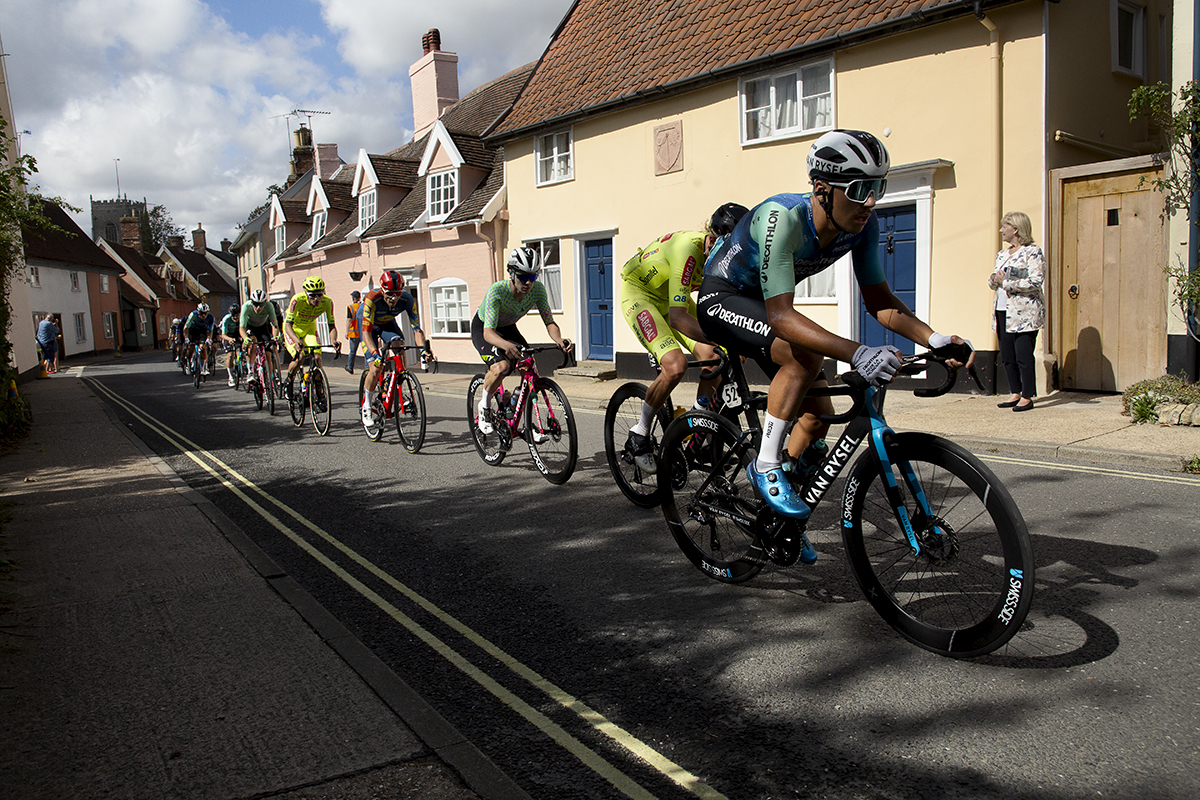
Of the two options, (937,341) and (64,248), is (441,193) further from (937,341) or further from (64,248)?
(64,248)

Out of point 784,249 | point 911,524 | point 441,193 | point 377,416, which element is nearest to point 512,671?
point 911,524

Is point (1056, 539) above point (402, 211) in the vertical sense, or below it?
below

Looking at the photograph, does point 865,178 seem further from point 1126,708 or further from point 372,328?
point 372,328

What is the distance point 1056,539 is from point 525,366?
14.1ft

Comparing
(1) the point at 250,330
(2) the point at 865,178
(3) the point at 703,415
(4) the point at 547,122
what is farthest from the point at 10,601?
(4) the point at 547,122

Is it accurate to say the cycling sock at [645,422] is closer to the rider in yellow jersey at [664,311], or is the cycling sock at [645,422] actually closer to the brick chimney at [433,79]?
the rider in yellow jersey at [664,311]

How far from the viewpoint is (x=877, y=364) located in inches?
121

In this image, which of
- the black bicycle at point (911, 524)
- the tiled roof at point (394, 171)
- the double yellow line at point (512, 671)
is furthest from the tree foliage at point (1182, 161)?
the tiled roof at point (394, 171)

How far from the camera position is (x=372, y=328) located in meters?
9.43

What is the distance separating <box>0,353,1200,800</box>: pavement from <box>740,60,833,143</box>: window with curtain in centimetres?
819

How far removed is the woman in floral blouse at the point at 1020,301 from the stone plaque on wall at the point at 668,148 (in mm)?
7381

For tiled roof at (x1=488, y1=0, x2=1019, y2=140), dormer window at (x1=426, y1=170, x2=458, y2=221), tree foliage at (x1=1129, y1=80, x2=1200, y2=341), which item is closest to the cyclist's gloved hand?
tree foliage at (x1=1129, y1=80, x2=1200, y2=341)

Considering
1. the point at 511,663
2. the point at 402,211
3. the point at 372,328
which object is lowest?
the point at 511,663

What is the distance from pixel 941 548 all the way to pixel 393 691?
2.22 metres
